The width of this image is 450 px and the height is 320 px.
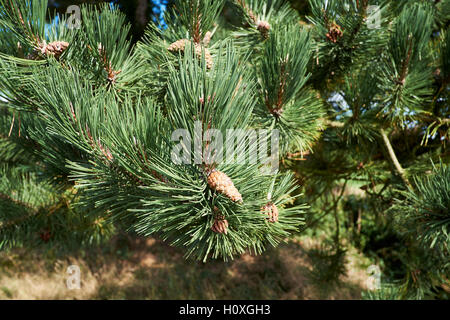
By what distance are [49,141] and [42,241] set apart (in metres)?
0.75

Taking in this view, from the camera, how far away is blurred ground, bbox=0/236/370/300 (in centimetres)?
363

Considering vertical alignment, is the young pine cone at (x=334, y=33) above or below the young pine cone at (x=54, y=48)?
above

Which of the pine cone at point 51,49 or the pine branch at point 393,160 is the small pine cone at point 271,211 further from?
the pine branch at point 393,160

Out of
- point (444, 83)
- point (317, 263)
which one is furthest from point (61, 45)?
point (317, 263)

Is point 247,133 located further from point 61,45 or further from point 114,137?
point 61,45

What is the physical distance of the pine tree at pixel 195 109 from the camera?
567 millimetres

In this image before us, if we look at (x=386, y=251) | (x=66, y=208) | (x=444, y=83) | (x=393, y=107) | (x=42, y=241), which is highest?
(x=444, y=83)

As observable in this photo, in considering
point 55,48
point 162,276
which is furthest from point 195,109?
point 162,276

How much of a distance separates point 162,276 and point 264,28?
3633mm

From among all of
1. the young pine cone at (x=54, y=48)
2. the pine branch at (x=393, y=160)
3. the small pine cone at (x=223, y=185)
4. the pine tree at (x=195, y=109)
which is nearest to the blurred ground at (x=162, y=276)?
the pine branch at (x=393, y=160)

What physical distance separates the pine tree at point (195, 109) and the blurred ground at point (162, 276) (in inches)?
103

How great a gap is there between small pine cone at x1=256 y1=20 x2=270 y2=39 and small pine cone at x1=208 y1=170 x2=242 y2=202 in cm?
65

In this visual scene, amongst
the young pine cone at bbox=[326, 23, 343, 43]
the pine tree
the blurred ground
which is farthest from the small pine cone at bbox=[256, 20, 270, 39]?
the blurred ground

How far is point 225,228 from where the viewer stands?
0.59m
